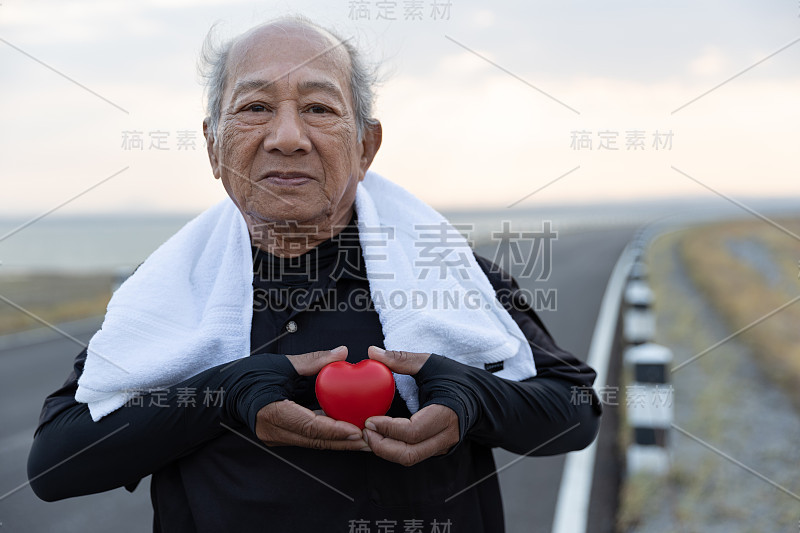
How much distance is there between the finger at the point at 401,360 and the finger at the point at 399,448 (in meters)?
0.22

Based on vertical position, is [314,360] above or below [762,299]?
above

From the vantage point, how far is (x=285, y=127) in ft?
6.00

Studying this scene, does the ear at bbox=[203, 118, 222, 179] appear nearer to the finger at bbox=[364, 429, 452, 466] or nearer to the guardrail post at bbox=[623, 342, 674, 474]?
the finger at bbox=[364, 429, 452, 466]

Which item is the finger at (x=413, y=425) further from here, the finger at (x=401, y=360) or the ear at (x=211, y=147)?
the ear at (x=211, y=147)

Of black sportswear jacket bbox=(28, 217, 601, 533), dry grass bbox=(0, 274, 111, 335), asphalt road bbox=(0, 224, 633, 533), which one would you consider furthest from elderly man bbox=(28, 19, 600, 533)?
dry grass bbox=(0, 274, 111, 335)

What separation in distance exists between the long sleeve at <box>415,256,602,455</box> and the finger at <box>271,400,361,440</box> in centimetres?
21

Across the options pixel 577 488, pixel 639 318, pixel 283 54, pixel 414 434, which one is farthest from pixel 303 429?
pixel 639 318

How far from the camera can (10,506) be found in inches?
203

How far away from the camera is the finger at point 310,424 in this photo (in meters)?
1.63

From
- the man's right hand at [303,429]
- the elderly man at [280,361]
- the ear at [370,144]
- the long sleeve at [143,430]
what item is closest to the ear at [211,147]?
the elderly man at [280,361]

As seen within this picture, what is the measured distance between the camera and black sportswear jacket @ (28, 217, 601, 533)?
70.5 inches

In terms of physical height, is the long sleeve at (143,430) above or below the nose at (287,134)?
below

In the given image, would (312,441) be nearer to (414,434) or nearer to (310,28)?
(414,434)

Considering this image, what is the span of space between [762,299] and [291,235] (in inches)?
488
